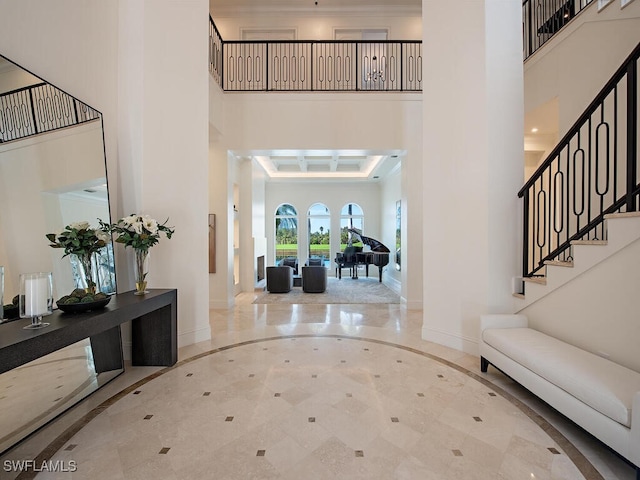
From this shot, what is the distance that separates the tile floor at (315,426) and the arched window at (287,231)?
7859 millimetres

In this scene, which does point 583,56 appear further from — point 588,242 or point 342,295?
point 342,295

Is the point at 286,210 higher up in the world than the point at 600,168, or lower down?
higher up

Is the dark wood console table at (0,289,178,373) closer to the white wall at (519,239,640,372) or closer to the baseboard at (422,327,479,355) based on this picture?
the baseboard at (422,327,479,355)

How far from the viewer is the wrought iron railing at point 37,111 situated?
2.09m

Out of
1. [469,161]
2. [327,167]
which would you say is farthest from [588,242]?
[327,167]

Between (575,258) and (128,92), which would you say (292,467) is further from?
(128,92)

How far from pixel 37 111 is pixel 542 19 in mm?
7741

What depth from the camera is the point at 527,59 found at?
5.01 m

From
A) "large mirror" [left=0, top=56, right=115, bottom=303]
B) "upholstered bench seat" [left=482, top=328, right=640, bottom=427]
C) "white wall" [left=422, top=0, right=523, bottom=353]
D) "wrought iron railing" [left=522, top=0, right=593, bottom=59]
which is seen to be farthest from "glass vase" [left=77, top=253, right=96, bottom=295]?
"wrought iron railing" [left=522, top=0, right=593, bottom=59]

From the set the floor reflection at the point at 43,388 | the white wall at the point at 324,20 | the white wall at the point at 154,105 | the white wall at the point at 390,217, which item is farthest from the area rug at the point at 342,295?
the white wall at the point at 324,20

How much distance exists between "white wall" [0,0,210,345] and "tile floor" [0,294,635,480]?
1240mm

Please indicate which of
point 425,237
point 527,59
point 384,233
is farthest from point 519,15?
point 384,233

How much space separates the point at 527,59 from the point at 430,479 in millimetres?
6380

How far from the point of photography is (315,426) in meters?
2.13
